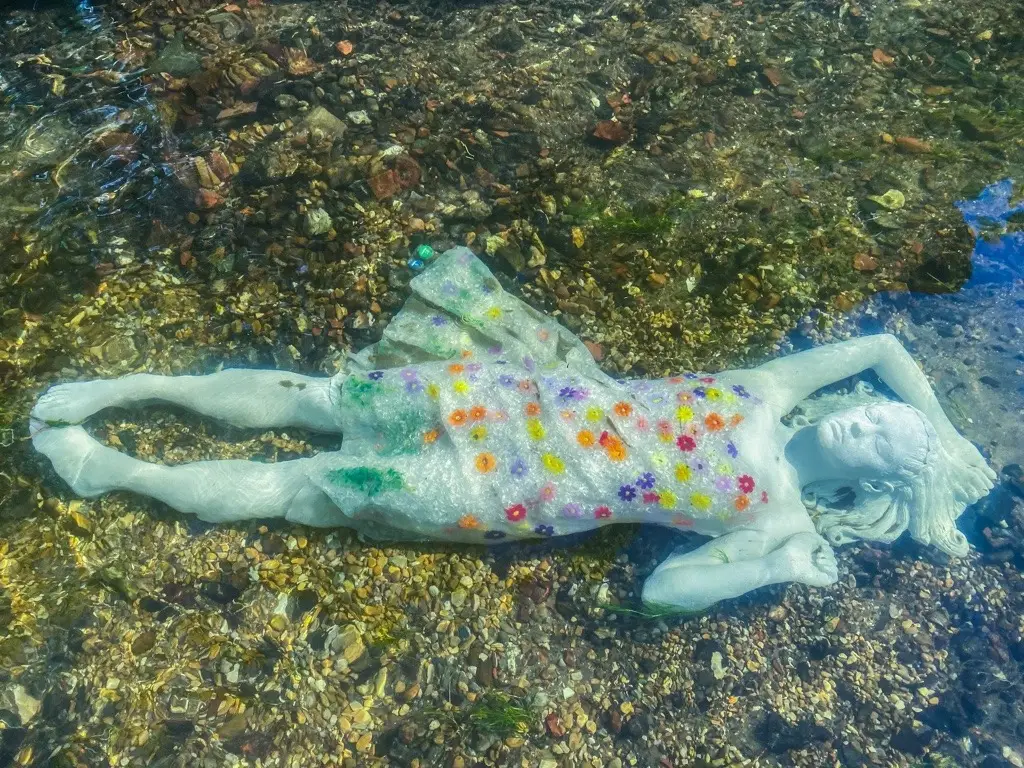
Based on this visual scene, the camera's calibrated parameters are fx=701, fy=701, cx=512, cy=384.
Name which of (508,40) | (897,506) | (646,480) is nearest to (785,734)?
(897,506)

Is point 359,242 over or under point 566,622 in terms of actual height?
over

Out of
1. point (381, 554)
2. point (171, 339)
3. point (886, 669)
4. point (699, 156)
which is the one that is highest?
point (699, 156)

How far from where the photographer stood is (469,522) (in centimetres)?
374

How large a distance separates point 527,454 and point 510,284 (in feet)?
5.04

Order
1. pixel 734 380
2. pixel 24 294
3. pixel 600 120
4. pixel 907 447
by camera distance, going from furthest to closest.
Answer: pixel 600 120, pixel 24 294, pixel 734 380, pixel 907 447

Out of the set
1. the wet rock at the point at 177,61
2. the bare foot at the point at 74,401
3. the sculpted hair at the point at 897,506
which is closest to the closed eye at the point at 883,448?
the sculpted hair at the point at 897,506

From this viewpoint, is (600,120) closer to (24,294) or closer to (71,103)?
(71,103)

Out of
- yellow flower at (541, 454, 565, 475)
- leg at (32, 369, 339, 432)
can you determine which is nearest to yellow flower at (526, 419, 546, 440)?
yellow flower at (541, 454, 565, 475)

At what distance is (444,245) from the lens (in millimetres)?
4879

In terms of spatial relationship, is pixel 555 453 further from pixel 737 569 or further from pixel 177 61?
pixel 177 61

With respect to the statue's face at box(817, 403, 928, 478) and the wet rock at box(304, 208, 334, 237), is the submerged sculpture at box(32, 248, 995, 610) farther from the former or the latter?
the wet rock at box(304, 208, 334, 237)

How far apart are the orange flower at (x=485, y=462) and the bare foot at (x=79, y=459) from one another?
6.67ft

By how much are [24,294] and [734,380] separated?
14.5 feet

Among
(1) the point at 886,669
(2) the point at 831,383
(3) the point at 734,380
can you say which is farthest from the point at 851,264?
(1) the point at 886,669
